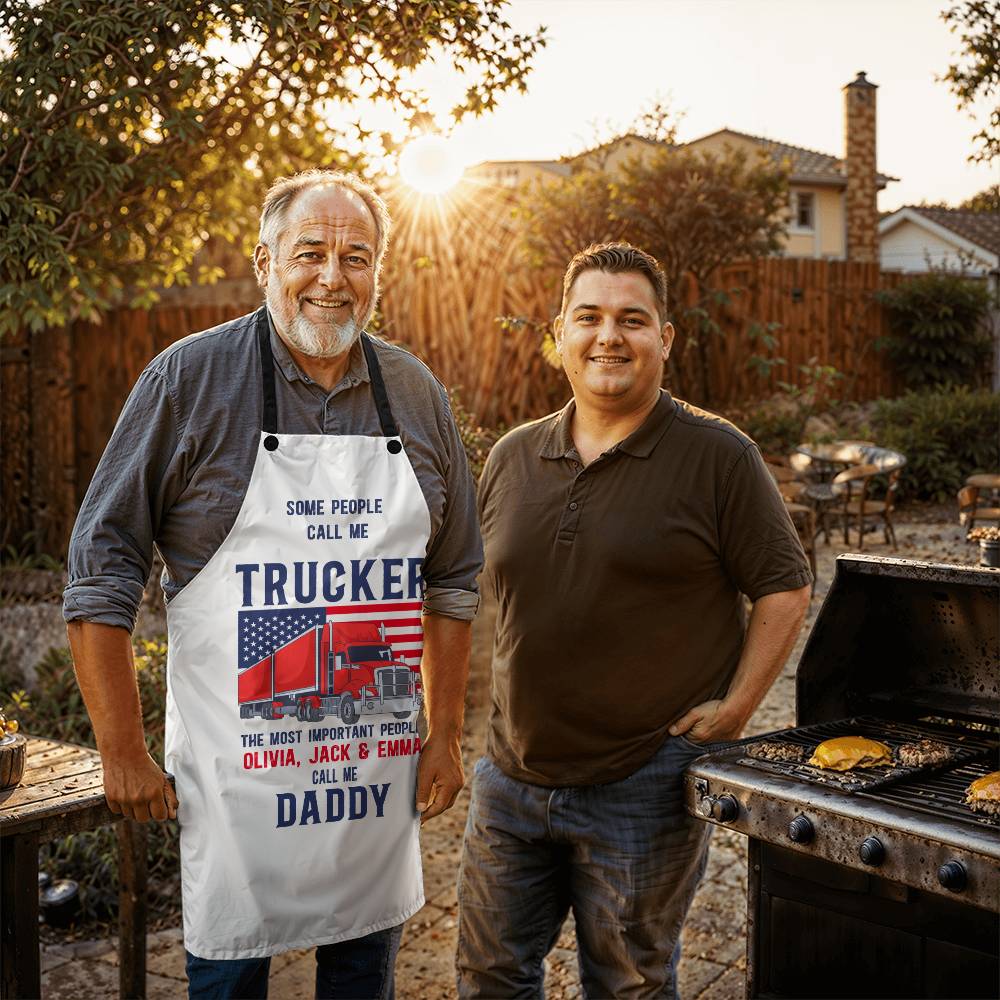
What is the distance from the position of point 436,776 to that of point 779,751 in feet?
2.47

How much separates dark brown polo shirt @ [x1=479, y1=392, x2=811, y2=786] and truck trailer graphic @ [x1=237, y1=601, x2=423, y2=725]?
36 cm

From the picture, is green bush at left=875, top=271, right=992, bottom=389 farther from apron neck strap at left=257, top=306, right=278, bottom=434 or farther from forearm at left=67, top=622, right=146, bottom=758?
forearm at left=67, top=622, right=146, bottom=758

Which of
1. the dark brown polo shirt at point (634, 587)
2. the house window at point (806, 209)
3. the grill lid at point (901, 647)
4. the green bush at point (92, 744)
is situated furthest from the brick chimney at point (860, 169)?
the dark brown polo shirt at point (634, 587)

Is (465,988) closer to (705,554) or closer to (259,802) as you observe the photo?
(259,802)

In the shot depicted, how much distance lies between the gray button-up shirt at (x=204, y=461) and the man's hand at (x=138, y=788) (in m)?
0.28

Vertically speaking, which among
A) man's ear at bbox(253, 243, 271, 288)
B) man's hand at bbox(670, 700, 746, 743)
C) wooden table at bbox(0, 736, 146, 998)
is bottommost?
wooden table at bbox(0, 736, 146, 998)

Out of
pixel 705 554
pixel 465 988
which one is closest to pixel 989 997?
pixel 705 554

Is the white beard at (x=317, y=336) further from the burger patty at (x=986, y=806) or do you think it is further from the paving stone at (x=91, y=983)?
the paving stone at (x=91, y=983)

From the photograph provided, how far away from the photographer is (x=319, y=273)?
7.72 ft

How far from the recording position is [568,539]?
2.61m

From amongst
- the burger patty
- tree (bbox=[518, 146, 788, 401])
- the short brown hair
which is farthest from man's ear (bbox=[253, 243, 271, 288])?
tree (bbox=[518, 146, 788, 401])

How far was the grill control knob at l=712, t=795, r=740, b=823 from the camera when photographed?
2301mm

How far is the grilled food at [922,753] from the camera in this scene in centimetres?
235

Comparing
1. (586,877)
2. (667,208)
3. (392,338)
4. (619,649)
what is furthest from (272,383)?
(667,208)
